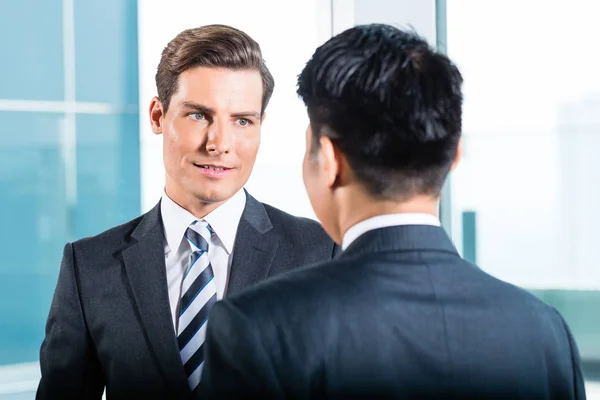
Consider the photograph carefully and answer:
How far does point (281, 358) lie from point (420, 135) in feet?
0.91

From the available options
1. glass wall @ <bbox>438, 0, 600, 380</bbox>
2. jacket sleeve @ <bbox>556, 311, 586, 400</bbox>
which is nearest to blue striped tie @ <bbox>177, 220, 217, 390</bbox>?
jacket sleeve @ <bbox>556, 311, 586, 400</bbox>

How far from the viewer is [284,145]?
14.8 feet

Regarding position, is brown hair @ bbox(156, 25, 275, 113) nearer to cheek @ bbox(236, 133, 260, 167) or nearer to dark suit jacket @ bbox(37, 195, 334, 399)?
cheek @ bbox(236, 133, 260, 167)

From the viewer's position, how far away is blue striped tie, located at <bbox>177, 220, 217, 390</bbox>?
1.39 m

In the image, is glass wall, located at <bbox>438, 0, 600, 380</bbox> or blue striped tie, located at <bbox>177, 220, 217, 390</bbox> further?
glass wall, located at <bbox>438, 0, 600, 380</bbox>

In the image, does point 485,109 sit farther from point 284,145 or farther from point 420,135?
point 420,135

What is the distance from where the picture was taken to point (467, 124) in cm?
348

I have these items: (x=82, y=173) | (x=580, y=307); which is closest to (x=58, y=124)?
(x=82, y=173)

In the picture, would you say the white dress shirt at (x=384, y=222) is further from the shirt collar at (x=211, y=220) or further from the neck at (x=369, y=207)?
the shirt collar at (x=211, y=220)

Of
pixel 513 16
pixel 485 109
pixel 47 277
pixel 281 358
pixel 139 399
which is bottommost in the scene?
pixel 47 277

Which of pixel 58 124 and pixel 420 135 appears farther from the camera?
pixel 58 124

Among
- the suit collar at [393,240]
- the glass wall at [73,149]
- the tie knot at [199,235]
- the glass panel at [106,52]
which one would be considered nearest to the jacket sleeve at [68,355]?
→ the tie knot at [199,235]

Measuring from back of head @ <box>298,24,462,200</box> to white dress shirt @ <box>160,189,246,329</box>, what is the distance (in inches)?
23.0

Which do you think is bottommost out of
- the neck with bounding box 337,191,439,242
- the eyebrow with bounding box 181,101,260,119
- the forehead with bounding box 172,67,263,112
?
the neck with bounding box 337,191,439,242
